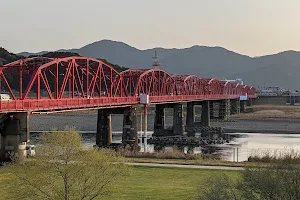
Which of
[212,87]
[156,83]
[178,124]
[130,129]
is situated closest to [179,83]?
[156,83]

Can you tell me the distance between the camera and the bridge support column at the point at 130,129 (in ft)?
235

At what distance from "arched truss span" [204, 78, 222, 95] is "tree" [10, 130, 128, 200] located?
401 feet

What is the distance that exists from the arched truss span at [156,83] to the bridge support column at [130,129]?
11178 mm

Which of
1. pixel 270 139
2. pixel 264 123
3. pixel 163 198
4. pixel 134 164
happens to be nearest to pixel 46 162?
pixel 163 198

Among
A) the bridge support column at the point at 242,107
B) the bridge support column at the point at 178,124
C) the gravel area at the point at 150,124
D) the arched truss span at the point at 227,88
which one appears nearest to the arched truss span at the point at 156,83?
the bridge support column at the point at 178,124

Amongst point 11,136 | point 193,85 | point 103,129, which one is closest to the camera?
point 11,136

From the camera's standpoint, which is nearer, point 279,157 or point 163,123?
point 279,157

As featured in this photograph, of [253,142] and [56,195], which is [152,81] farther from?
[56,195]

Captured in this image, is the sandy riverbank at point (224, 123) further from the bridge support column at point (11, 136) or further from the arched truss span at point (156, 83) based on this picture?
the bridge support column at point (11, 136)

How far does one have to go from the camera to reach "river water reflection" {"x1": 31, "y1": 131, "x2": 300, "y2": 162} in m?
67.4

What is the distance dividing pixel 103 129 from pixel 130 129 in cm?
404

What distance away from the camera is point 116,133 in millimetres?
100188

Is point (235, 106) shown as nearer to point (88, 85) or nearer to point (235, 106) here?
point (235, 106)

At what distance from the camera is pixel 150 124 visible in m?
123
